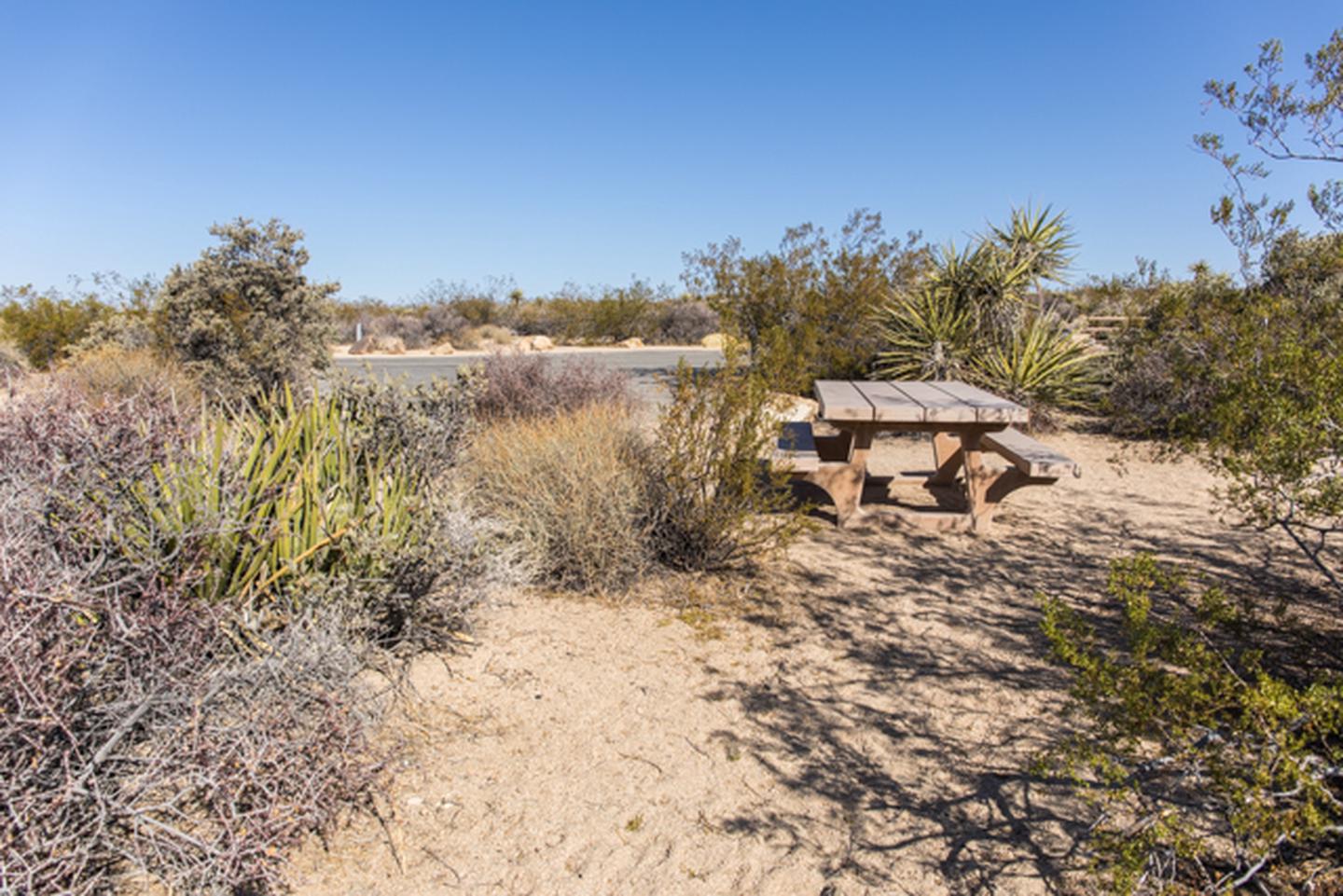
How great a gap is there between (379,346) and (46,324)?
11.7m

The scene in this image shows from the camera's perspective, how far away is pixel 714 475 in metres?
4.65

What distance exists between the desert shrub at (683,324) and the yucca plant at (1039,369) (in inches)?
841

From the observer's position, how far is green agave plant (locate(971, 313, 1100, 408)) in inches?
396

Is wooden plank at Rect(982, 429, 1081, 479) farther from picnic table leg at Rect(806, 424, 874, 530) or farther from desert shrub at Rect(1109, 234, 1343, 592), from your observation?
picnic table leg at Rect(806, 424, 874, 530)

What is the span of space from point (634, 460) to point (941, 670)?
7.17 feet

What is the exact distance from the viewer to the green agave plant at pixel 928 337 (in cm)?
1050

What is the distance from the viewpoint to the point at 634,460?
5.02m

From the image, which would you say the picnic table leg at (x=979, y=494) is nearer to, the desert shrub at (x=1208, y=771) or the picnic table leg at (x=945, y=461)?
the picnic table leg at (x=945, y=461)

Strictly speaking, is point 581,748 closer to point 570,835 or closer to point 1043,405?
point 570,835

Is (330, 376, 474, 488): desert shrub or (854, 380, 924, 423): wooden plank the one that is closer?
(330, 376, 474, 488): desert shrub

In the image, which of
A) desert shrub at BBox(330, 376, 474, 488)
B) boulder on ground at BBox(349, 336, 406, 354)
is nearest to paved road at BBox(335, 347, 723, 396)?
boulder on ground at BBox(349, 336, 406, 354)

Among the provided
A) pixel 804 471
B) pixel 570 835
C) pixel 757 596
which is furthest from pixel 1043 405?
pixel 570 835

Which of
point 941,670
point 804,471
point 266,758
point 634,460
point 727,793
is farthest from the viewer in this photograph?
point 804,471

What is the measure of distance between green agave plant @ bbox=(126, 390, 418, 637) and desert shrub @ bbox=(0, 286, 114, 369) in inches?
631
